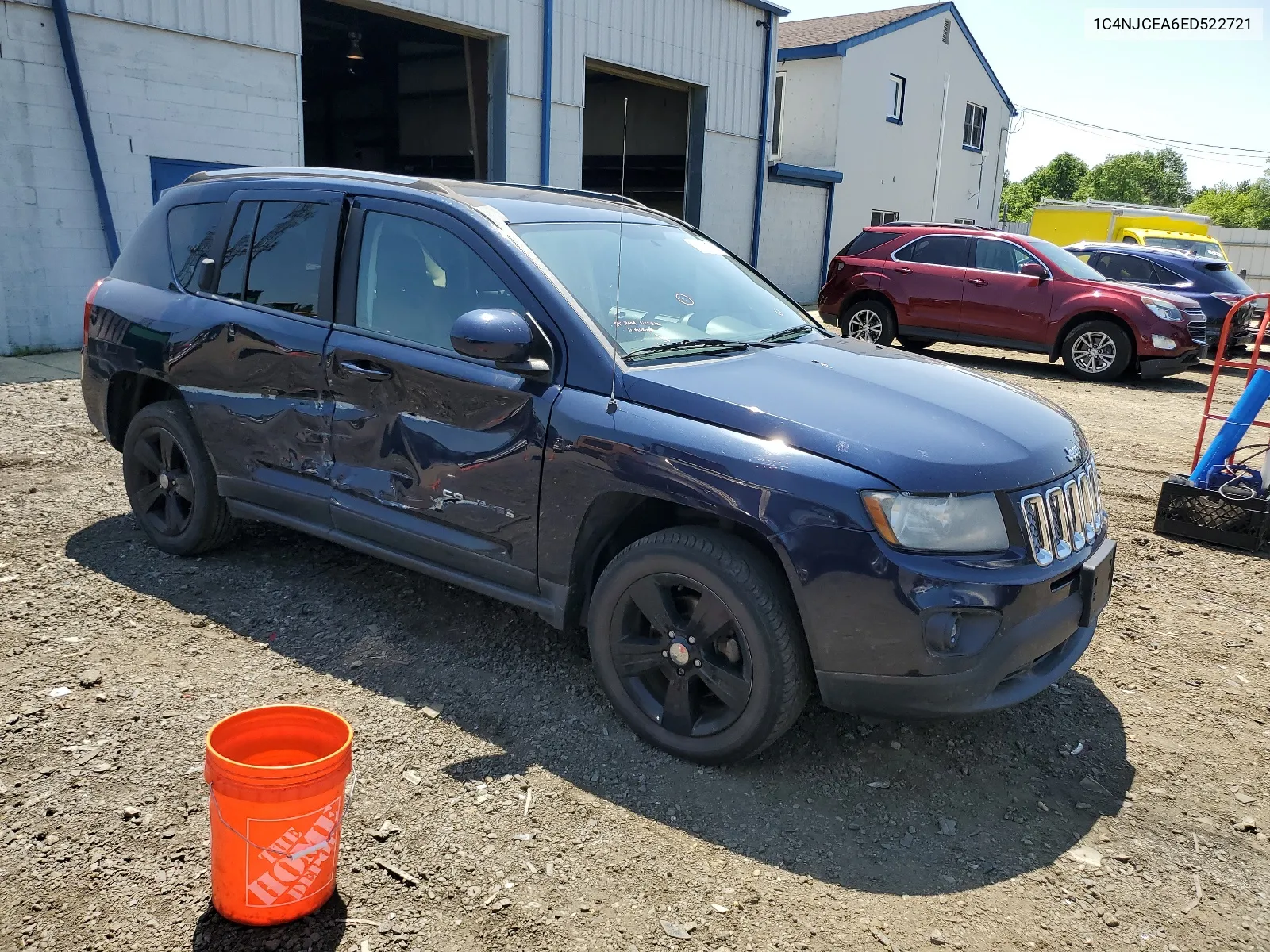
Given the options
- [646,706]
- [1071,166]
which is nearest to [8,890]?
[646,706]

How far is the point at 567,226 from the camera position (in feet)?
12.8

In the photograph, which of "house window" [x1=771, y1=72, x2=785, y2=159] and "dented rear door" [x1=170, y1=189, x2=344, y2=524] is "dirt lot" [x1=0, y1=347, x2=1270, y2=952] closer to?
"dented rear door" [x1=170, y1=189, x2=344, y2=524]

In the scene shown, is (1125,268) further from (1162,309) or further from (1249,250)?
(1249,250)

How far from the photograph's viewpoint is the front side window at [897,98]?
A: 25.6 m

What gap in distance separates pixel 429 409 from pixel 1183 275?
14.1m

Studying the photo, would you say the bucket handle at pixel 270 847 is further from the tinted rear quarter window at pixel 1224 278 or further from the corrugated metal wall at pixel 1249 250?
the corrugated metal wall at pixel 1249 250

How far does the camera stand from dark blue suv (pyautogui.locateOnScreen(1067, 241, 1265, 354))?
13914 millimetres

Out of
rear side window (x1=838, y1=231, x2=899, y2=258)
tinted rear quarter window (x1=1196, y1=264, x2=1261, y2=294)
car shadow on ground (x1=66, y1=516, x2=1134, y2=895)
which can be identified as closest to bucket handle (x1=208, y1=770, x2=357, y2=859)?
car shadow on ground (x1=66, y1=516, x2=1134, y2=895)

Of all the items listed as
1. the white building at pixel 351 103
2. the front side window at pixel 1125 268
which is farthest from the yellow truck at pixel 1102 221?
the white building at pixel 351 103

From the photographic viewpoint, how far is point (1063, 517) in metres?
3.20

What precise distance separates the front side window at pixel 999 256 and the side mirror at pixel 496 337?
36.2ft

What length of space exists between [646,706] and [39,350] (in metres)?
9.39

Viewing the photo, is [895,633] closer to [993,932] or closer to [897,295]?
[993,932]

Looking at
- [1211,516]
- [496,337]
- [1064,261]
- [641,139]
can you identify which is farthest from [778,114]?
[496,337]
